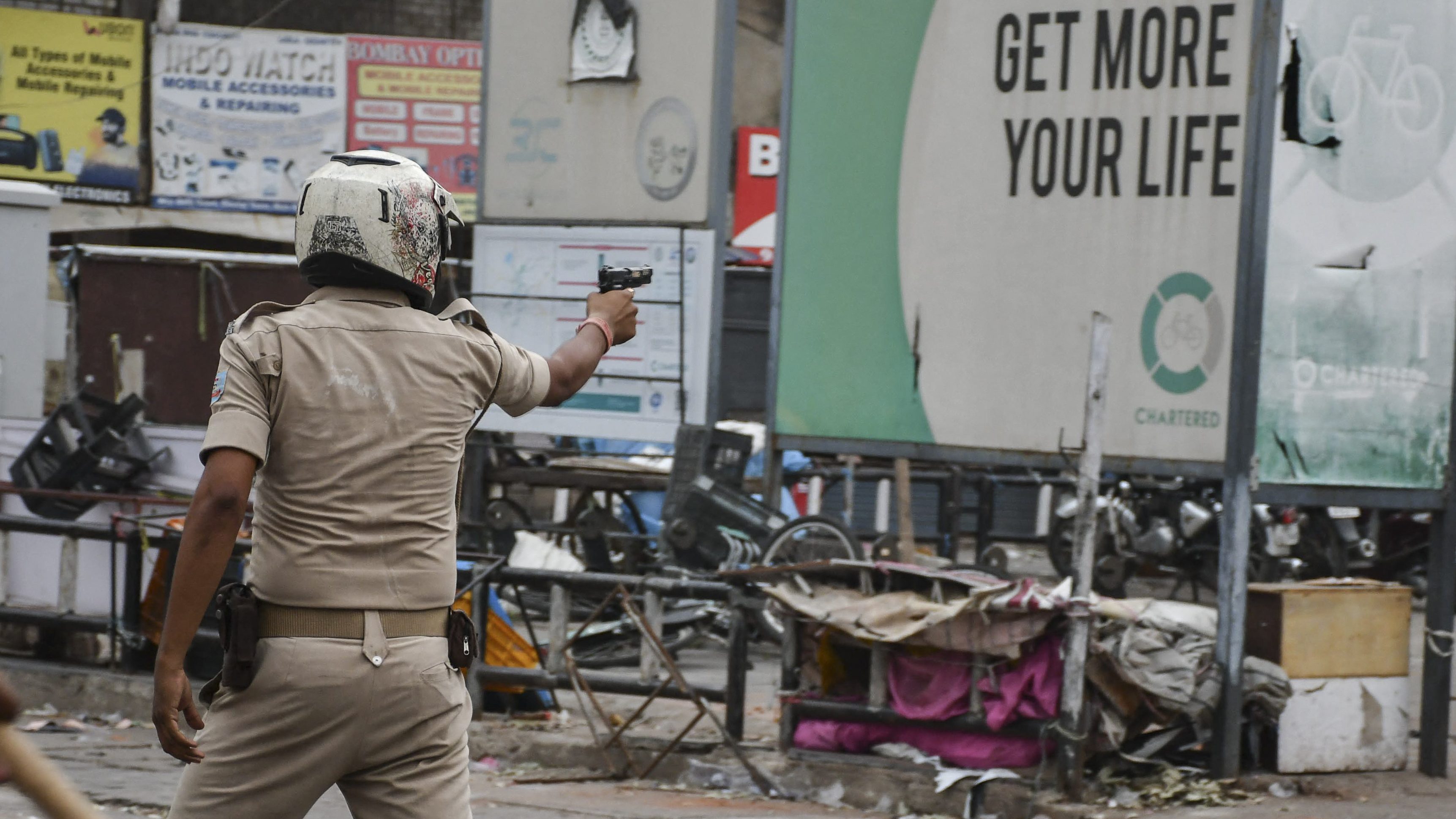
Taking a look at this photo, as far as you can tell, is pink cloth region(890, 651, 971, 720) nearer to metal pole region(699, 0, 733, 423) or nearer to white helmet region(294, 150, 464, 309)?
metal pole region(699, 0, 733, 423)

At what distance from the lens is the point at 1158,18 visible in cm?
691

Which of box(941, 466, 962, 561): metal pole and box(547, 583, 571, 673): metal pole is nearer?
box(547, 583, 571, 673): metal pole

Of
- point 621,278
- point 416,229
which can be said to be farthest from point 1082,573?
point 416,229

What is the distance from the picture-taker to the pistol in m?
3.57

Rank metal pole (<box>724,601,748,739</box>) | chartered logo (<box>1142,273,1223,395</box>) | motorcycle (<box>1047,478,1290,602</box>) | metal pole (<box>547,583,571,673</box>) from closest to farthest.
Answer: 1. chartered logo (<box>1142,273,1223,395</box>)
2. metal pole (<box>724,601,748,739</box>)
3. metal pole (<box>547,583,571,673</box>)
4. motorcycle (<box>1047,478,1290,602</box>)

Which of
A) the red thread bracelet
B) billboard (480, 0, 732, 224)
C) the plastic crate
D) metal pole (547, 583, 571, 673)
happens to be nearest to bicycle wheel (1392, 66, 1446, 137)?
metal pole (547, 583, 571, 673)

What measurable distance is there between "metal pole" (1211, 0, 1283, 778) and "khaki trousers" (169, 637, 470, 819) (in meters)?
4.39

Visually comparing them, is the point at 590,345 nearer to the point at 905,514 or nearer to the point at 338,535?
the point at 338,535

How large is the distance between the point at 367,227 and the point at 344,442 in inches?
16.2

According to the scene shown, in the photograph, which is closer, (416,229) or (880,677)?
(416,229)

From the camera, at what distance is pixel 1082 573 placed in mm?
6340

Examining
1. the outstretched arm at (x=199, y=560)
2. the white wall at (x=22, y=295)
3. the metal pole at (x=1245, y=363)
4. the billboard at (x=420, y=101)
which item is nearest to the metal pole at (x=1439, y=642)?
the metal pole at (x=1245, y=363)

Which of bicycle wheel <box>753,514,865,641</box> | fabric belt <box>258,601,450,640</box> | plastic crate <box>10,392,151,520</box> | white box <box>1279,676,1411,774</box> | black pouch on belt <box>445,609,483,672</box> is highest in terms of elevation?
fabric belt <box>258,601,450,640</box>

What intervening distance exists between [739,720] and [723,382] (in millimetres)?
6387
